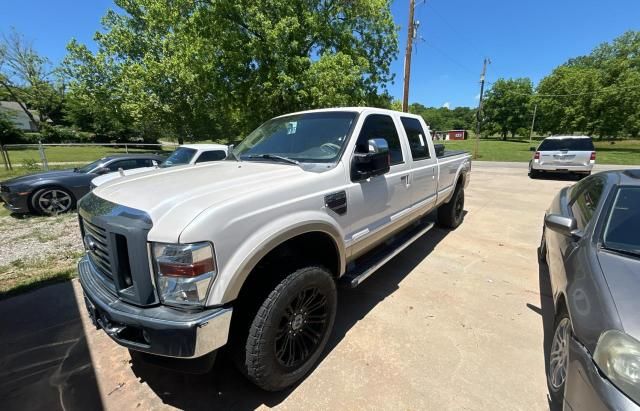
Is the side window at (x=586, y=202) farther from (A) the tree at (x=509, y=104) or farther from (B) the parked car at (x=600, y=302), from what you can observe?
(A) the tree at (x=509, y=104)

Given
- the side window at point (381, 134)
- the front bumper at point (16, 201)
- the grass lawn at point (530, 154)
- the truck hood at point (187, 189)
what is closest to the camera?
the truck hood at point (187, 189)

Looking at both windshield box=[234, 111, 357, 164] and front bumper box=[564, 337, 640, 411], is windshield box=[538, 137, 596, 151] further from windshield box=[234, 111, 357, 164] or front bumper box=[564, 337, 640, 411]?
front bumper box=[564, 337, 640, 411]

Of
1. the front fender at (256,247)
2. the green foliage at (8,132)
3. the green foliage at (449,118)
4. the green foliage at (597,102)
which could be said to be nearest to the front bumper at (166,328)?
the front fender at (256,247)

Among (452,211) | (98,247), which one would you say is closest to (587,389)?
(98,247)

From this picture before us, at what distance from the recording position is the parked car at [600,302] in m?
1.34

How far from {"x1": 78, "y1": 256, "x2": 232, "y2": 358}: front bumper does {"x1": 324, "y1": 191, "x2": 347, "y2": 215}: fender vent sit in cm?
108

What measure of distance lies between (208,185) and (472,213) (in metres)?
6.74

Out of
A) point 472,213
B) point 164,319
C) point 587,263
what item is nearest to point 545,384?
point 587,263

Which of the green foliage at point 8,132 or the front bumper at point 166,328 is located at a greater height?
the green foliage at point 8,132

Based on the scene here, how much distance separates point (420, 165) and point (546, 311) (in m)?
2.11

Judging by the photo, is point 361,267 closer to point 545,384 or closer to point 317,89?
point 545,384

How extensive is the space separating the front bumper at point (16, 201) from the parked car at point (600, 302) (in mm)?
9235

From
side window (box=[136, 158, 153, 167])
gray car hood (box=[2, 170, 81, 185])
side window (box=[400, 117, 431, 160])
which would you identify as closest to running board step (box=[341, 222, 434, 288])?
side window (box=[400, 117, 431, 160])

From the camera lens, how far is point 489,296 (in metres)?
3.49
